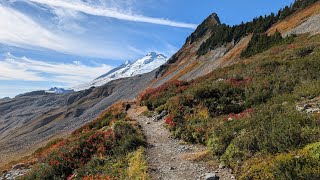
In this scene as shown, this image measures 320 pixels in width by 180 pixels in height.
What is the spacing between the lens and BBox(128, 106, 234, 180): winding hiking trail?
1413cm

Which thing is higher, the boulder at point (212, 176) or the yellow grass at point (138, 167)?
the yellow grass at point (138, 167)

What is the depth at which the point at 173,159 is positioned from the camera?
16.7 m

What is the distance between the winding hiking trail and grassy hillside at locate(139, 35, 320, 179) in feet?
2.08

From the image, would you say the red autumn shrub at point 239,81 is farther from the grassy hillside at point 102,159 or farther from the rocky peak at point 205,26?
the rocky peak at point 205,26

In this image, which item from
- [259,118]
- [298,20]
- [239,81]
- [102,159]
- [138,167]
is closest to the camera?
[138,167]

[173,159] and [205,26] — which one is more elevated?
[205,26]

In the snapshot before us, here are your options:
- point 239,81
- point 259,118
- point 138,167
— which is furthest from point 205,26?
point 138,167

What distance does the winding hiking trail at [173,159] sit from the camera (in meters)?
14.1

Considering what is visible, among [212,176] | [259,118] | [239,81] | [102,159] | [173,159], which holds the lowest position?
[212,176]

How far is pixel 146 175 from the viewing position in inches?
563

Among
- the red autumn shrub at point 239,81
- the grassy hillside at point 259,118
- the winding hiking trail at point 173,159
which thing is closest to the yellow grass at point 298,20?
the grassy hillside at point 259,118

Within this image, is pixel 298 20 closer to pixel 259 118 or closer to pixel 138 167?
pixel 259 118

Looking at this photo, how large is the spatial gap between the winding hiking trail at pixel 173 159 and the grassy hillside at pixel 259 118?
634 mm

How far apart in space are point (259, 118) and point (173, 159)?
453 cm
